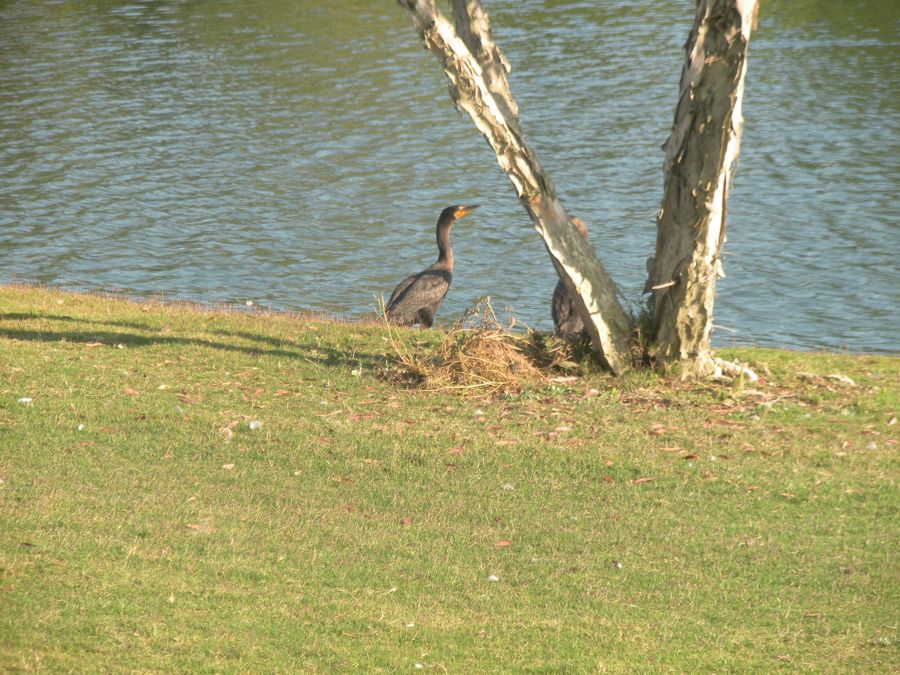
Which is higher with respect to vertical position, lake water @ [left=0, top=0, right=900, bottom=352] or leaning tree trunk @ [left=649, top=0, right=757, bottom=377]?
leaning tree trunk @ [left=649, top=0, right=757, bottom=377]

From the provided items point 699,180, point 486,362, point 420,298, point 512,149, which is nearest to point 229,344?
point 486,362

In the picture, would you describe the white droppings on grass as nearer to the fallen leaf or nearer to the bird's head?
the fallen leaf

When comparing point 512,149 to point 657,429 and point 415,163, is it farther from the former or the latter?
point 415,163

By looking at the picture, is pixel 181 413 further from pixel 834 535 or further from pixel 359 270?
pixel 359 270

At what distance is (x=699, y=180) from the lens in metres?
9.60

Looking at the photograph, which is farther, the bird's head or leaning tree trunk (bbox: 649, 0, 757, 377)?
the bird's head

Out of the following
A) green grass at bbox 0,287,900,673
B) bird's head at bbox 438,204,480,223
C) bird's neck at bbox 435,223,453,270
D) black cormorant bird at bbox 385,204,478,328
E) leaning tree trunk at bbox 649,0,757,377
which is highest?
leaning tree trunk at bbox 649,0,757,377

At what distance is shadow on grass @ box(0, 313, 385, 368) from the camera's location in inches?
456

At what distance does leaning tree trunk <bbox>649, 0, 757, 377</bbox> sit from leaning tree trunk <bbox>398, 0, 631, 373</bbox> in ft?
1.52

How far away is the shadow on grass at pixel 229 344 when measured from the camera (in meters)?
11.6

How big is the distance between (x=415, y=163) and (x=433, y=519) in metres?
17.4

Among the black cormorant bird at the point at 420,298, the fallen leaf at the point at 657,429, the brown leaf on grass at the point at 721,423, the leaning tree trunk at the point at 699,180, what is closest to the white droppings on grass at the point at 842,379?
the leaning tree trunk at the point at 699,180

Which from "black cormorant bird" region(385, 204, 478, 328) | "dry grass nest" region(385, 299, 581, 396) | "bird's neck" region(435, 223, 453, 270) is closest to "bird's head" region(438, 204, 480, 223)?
"bird's neck" region(435, 223, 453, 270)

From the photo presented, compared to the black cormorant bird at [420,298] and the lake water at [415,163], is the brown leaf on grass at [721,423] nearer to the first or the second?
the lake water at [415,163]
